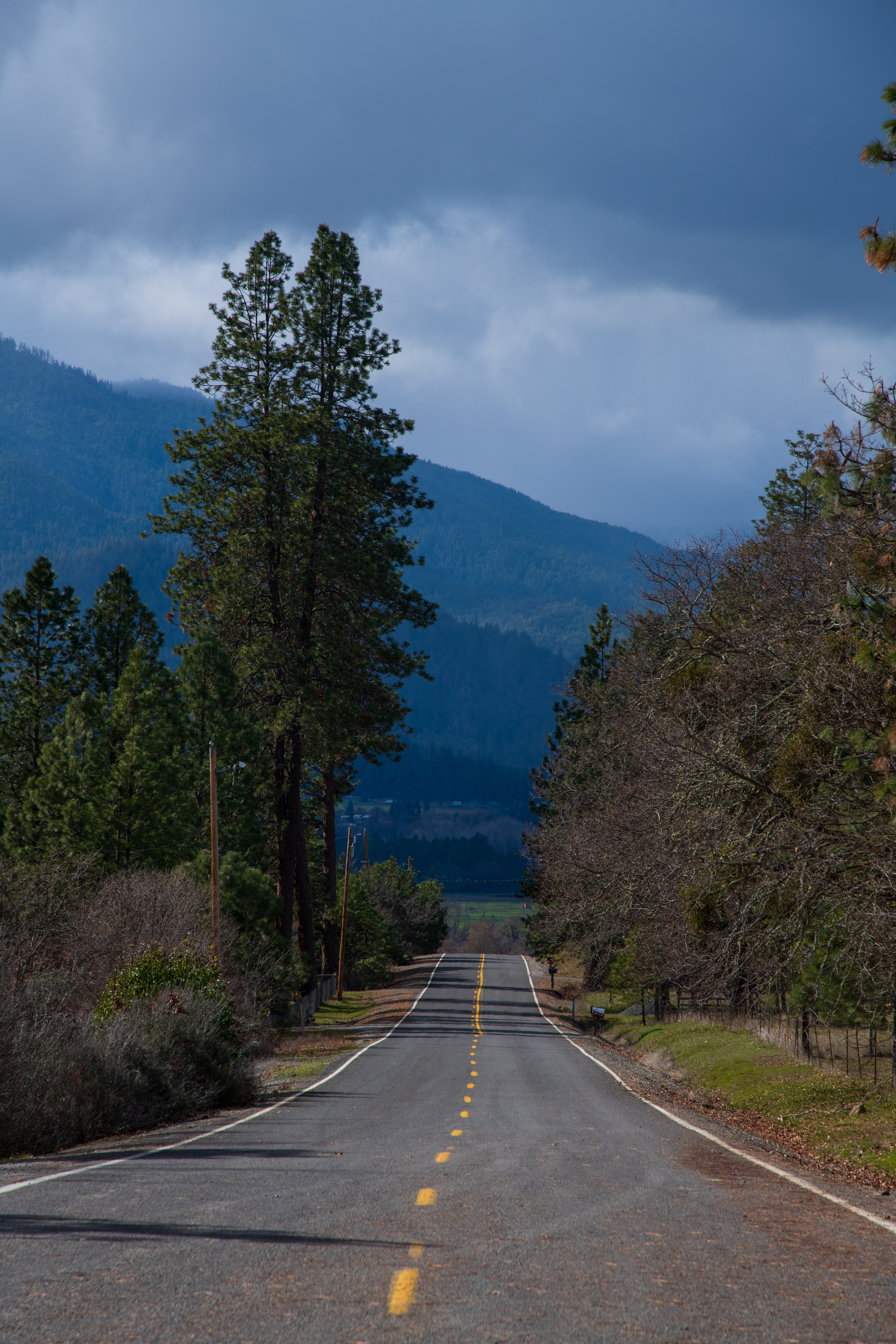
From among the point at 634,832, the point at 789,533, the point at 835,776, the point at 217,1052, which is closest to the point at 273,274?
the point at 789,533

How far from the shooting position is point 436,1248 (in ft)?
22.8

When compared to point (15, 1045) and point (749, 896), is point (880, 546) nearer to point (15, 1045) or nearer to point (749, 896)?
point (749, 896)

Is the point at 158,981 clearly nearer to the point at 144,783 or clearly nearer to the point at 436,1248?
the point at 144,783

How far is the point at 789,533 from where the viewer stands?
87.9 ft

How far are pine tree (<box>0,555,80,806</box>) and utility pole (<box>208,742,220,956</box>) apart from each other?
16254 millimetres

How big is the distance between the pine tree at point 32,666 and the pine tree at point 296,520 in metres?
11.4

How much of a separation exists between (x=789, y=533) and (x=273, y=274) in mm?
22368

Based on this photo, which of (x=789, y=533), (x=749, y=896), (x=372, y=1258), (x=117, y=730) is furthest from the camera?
(x=117, y=730)

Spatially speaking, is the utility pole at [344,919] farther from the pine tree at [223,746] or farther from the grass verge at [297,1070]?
the grass verge at [297,1070]

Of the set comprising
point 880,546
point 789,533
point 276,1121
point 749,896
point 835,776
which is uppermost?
point 789,533

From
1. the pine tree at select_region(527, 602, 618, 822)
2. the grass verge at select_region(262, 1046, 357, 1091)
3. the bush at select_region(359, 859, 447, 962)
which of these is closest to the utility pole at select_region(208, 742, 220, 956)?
the grass verge at select_region(262, 1046, 357, 1091)

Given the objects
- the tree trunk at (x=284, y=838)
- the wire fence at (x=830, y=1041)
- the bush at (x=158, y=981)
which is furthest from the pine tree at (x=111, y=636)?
the wire fence at (x=830, y=1041)

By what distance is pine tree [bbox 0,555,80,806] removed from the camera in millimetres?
47000

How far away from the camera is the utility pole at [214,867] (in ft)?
93.8
